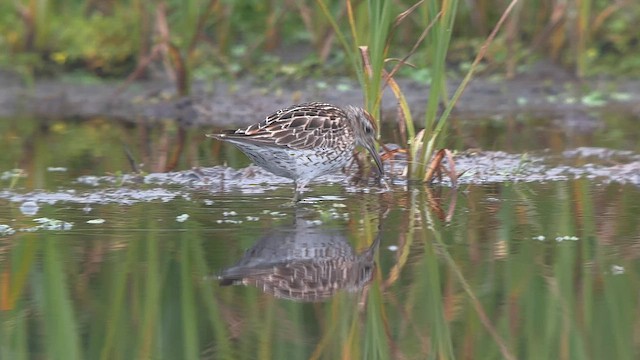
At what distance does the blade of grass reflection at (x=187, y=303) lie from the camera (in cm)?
529

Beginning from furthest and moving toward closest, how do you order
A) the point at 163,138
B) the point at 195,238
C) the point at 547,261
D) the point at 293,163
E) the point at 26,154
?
the point at 163,138 < the point at 26,154 < the point at 293,163 < the point at 195,238 < the point at 547,261

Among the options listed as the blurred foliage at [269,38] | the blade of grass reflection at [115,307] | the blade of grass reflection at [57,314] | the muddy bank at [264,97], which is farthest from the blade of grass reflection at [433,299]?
the blurred foliage at [269,38]

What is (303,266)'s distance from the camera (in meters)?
6.41

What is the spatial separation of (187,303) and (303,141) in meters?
2.39

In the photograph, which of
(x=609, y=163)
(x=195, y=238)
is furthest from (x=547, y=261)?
(x=609, y=163)

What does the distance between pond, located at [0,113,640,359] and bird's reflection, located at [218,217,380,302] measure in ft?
0.05

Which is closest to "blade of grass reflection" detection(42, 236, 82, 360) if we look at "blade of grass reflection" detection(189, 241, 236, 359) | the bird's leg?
"blade of grass reflection" detection(189, 241, 236, 359)

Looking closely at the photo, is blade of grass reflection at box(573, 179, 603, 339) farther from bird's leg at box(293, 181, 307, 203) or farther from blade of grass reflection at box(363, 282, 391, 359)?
bird's leg at box(293, 181, 307, 203)

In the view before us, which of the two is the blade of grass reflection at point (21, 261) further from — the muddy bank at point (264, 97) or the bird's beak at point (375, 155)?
the muddy bank at point (264, 97)

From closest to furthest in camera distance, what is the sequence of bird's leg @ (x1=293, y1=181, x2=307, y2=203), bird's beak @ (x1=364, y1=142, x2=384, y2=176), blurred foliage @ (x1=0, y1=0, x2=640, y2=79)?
bird's leg @ (x1=293, y1=181, x2=307, y2=203), bird's beak @ (x1=364, y1=142, x2=384, y2=176), blurred foliage @ (x1=0, y1=0, x2=640, y2=79)

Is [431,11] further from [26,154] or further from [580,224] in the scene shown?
[26,154]

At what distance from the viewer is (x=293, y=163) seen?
804cm

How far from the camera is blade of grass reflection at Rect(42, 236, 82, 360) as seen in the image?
5.23 meters

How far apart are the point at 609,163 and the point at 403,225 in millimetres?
2578
